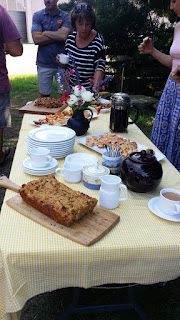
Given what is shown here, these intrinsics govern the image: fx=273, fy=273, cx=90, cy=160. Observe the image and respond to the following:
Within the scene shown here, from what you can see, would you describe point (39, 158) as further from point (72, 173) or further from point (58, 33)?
point (58, 33)

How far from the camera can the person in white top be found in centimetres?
232

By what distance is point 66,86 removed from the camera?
82.2 inches

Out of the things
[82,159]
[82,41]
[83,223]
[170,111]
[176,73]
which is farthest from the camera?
[82,41]

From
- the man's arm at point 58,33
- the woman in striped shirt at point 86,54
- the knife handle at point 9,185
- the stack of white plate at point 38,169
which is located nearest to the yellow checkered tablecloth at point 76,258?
the knife handle at point 9,185

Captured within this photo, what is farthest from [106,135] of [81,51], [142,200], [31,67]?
[31,67]

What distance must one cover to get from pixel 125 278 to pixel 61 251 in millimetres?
297

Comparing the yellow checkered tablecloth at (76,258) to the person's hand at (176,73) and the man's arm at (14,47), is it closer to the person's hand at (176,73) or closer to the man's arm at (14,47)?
the person's hand at (176,73)

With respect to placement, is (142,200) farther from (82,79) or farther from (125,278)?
(82,79)

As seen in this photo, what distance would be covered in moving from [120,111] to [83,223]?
117 cm

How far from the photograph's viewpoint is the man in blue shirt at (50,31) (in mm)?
3885

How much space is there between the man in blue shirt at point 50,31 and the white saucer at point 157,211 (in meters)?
3.07

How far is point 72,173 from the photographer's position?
1.39m

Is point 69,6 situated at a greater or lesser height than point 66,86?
greater

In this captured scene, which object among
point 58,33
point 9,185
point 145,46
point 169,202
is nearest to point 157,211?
point 169,202
